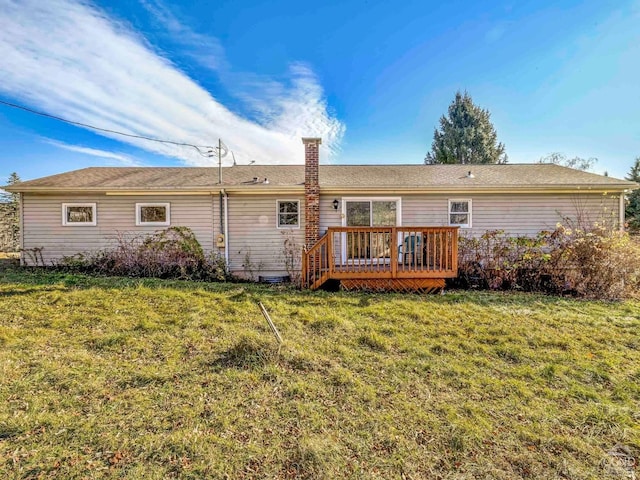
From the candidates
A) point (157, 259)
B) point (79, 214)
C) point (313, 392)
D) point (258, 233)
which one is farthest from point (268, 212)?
point (313, 392)

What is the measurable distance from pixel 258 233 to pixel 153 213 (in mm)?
3496

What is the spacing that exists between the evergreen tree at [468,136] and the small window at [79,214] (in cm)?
2669

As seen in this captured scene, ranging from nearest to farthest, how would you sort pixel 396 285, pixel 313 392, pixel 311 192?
Result: pixel 313 392, pixel 396 285, pixel 311 192

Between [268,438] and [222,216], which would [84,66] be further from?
[268,438]

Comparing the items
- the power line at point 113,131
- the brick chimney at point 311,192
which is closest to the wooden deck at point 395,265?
the brick chimney at point 311,192

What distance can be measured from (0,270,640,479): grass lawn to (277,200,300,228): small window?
4.50 meters

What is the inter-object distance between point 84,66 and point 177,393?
10.6m

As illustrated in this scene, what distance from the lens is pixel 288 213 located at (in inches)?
388

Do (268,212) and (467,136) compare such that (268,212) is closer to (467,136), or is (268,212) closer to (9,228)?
(9,228)

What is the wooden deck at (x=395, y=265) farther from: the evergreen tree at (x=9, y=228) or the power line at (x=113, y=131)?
the evergreen tree at (x=9, y=228)

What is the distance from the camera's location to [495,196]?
9.80 meters

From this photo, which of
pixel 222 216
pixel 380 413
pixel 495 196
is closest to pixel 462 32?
pixel 495 196

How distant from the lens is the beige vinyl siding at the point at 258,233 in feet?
32.2

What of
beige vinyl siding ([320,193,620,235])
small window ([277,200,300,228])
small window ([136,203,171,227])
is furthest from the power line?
beige vinyl siding ([320,193,620,235])
